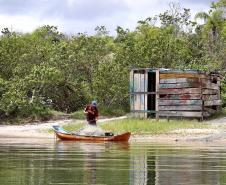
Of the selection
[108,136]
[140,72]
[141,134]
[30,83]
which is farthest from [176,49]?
[108,136]

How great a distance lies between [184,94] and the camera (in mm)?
38250

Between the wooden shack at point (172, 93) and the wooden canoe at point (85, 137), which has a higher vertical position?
the wooden shack at point (172, 93)

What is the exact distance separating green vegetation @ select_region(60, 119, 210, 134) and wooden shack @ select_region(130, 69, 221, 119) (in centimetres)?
168

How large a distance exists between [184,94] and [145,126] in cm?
495

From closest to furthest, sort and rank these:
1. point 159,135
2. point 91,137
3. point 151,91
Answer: point 91,137
point 159,135
point 151,91

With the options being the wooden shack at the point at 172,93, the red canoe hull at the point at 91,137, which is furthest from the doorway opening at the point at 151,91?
the red canoe hull at the point at 91,137

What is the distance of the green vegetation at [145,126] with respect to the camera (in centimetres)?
3361

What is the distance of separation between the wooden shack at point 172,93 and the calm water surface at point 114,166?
12.6 m

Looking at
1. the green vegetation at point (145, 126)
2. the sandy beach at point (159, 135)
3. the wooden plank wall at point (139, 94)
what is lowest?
the sandy beach at point (159, 135)

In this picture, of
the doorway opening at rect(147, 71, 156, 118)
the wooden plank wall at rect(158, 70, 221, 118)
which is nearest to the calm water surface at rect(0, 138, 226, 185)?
the wooden plank wall at rect(158, 70, 221, 118)

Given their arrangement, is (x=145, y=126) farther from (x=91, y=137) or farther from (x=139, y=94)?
(x=139, y=94)

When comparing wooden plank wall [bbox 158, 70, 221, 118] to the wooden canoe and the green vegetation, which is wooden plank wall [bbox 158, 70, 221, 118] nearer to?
the green vegetation

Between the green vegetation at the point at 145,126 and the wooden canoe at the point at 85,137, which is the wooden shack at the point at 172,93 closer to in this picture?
the green vegetation at the point at 145,126

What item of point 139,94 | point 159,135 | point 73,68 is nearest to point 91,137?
point 159,135
